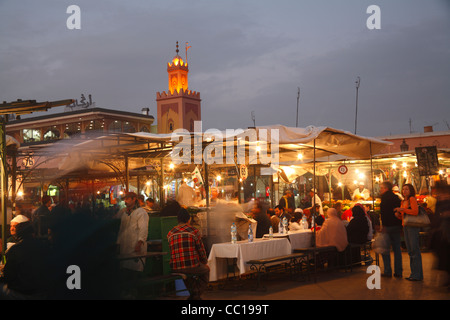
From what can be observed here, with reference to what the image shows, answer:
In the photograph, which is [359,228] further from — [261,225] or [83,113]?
[83,113]

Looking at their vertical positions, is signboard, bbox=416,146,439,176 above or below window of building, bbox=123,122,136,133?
below

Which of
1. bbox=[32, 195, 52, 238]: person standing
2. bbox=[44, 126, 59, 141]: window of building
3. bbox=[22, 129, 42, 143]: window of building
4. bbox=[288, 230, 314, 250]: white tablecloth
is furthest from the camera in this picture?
bbox=[22, 129, 42, 143]: window of building

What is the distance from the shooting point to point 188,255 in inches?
274

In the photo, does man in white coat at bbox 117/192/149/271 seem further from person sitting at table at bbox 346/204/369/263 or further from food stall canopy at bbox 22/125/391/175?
person sitting at table at bbox 346/204/369/263

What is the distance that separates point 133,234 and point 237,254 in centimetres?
195

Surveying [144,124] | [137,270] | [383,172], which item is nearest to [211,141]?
[137,270]

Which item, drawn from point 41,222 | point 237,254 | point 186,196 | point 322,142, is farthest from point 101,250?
point 186,196

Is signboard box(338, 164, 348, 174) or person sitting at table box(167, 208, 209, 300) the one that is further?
signboard box(338, 164, 348, 174)

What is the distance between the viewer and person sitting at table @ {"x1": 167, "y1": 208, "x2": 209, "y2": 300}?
6938 mm

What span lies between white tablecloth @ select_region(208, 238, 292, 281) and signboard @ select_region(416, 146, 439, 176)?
775 centimetres

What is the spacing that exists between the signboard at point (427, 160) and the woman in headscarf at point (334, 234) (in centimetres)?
583

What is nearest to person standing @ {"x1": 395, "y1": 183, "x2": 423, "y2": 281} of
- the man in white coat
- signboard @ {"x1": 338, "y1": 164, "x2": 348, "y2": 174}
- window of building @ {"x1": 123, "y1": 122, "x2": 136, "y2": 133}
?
the man in white coat

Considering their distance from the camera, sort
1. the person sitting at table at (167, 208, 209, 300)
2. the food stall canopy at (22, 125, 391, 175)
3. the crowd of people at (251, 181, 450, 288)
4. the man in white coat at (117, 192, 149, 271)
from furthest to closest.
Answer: the food stall canopy at (22, 125, 391, 175) → the man in white coat at (117, 192, 149, 271) → the crowd of people at (251, 181, 450, 288) → the person sitting at table at (167, 208, 209, 300)
